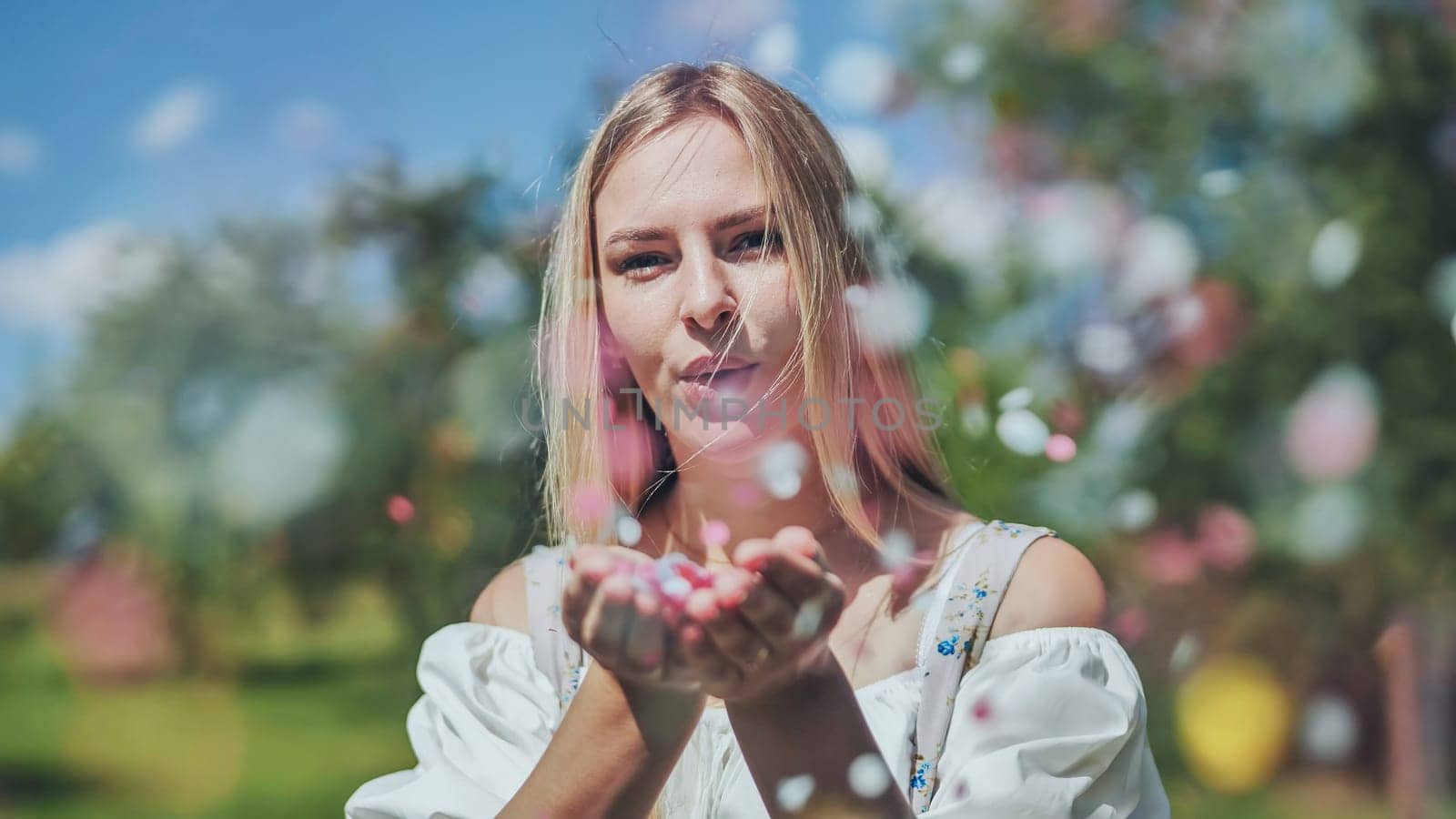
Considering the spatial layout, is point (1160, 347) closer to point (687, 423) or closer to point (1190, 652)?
point (1190, 652)

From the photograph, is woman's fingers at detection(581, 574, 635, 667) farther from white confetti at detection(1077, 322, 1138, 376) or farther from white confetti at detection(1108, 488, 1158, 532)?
white confetti at detection(1108, 488, 1158, 532)

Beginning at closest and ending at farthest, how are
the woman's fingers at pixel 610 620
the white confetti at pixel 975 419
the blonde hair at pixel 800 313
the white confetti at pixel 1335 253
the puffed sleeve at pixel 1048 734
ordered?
the woman's fingers at pixel 610 620
the puffed sleeve at pixel 1048 734
the blonde hair at pixel 800 313
the white confetti at pixel 975 419
the white confetti at pixel 1335 253

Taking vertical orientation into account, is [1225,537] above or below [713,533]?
below

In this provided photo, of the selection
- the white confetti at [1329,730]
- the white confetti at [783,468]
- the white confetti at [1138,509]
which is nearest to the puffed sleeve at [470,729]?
the white confetti at [783,468]

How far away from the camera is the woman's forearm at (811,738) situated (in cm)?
52

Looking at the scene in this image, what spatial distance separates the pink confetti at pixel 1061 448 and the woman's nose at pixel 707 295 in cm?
89

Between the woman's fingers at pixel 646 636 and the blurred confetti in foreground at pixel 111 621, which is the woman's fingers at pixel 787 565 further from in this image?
the blurred confetti in foreground at pixel 111 621

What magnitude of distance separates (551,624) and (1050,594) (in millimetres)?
345

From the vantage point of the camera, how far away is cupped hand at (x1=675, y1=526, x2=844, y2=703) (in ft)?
1.47

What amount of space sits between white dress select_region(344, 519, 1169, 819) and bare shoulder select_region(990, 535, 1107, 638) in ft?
0.03

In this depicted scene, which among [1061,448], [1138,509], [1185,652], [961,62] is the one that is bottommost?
[1185,652]

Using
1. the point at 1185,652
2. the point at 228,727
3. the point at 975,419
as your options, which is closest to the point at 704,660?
the point at 975,419

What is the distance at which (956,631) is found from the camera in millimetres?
665

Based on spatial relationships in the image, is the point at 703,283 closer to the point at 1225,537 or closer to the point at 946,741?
the point at 946,741
